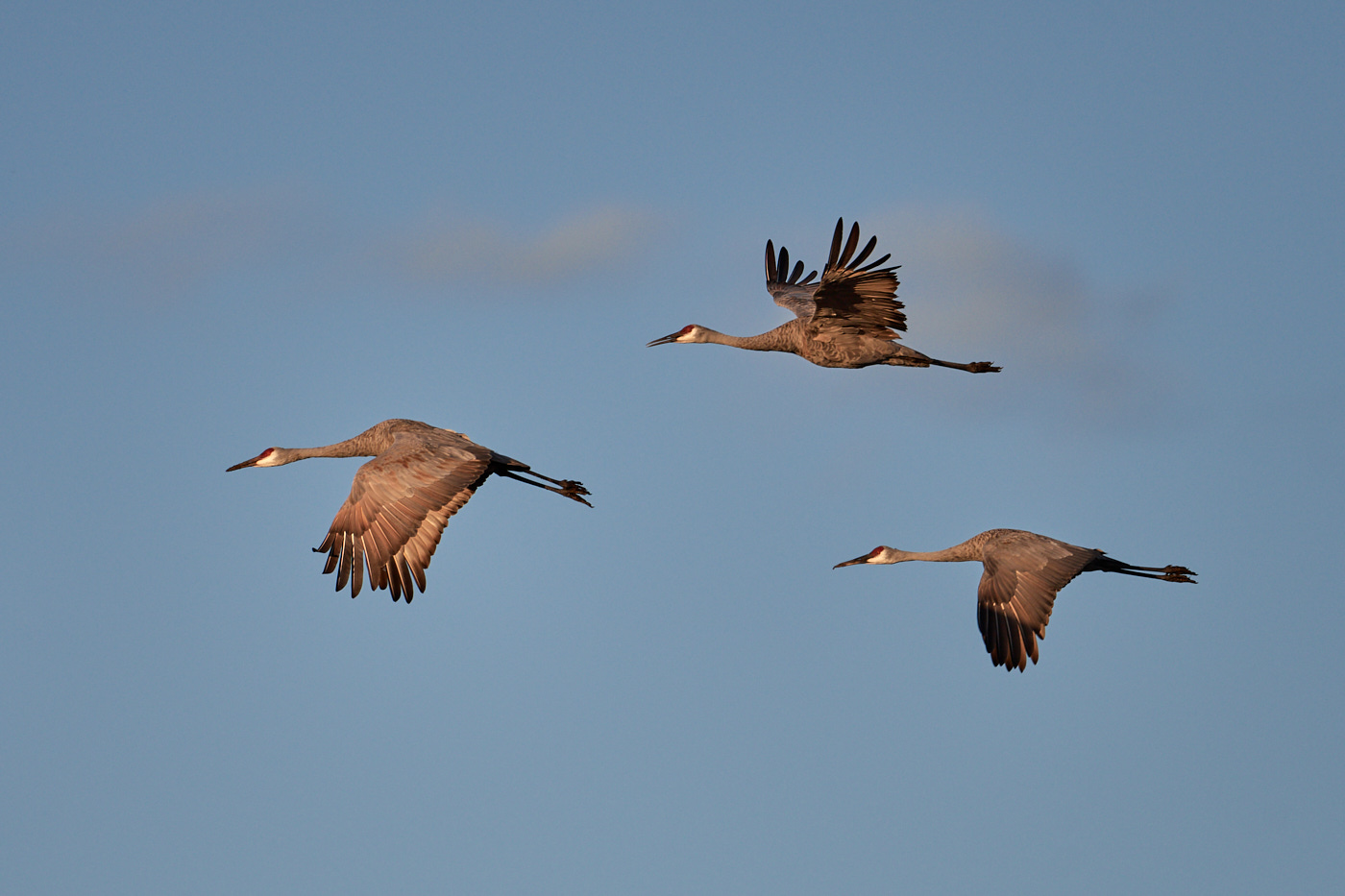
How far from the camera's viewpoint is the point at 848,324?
16.8m

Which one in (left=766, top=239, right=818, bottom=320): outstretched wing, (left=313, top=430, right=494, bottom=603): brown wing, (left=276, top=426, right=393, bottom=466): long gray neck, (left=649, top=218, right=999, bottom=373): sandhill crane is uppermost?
(left=766, top=239, right=818, bottom=320): outstretched wing

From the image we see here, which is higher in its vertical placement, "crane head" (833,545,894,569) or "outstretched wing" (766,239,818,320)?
"outstretched wing" (766,239,818,320)

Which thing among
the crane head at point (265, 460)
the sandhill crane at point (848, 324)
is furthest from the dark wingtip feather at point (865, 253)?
the crane head at point (265, 460)

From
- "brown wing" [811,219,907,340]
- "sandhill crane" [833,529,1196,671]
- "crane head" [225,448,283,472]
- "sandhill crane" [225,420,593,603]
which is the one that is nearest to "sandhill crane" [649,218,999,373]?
"brown wing" [811,219,907,340]

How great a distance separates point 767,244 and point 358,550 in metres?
7.50

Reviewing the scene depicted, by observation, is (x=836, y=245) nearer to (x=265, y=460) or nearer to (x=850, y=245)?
(x=850, y=245)

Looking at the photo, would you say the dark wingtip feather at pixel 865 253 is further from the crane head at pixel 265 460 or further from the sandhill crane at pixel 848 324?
the crane head at pixel 265 460

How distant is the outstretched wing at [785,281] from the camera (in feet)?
64.2

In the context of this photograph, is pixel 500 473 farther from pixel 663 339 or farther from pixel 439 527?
pixel 663 339

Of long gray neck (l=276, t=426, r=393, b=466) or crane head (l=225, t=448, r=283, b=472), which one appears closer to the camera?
long gray neck (l=276, t=426, r=393, b=466)

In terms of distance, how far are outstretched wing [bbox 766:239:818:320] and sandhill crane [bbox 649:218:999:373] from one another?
11.0 inches

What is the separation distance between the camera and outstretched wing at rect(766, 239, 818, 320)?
1958 cm

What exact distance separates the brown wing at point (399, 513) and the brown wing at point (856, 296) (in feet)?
11.6

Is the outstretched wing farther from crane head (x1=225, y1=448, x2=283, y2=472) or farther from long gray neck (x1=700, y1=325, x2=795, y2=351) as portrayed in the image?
crane head (x1=225, y1=448, x2=283, y2=472)
